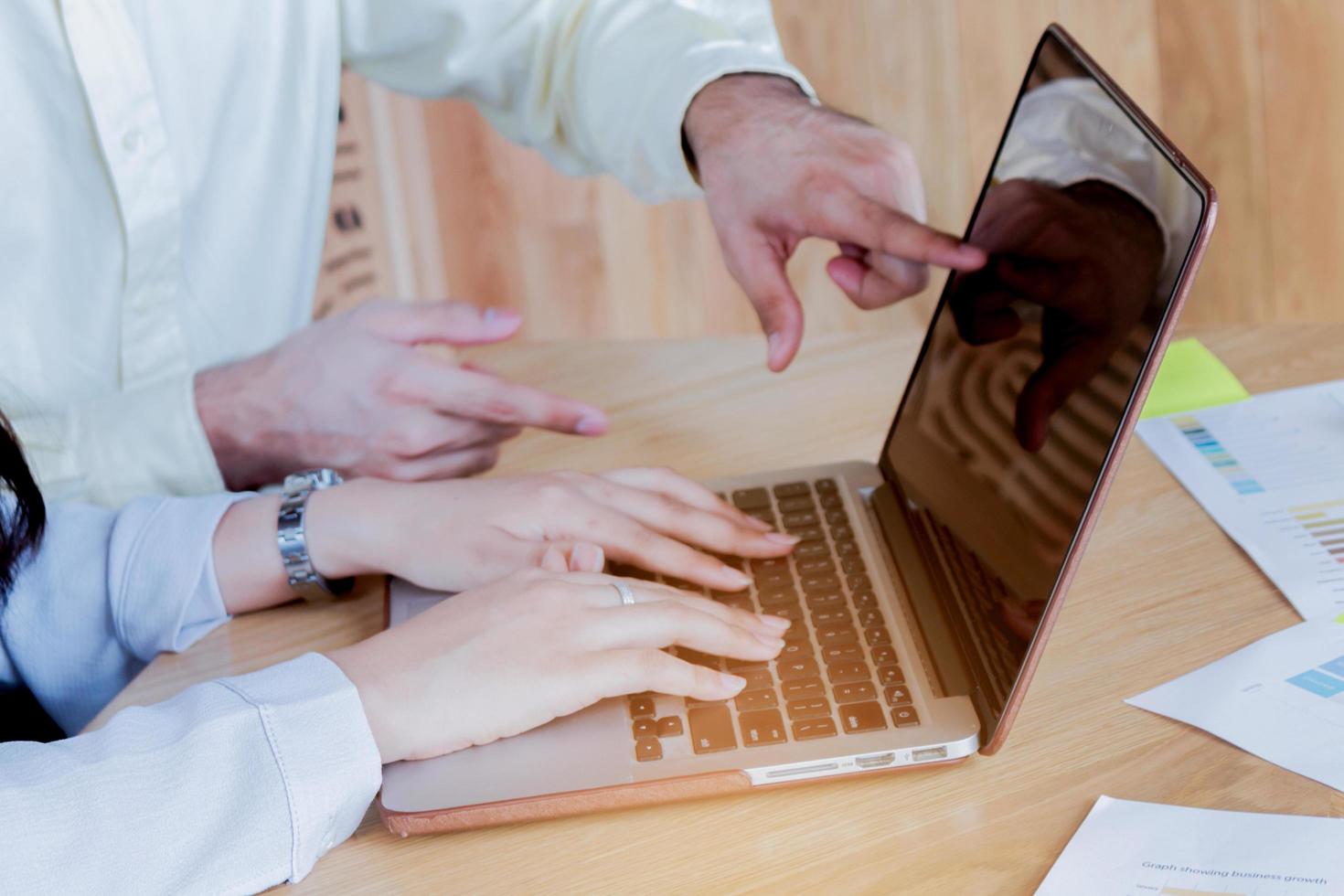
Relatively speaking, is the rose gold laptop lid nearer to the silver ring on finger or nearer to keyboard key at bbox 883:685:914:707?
keyboard key at bbox 883:685:914:707

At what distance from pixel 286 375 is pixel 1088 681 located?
596 millimetres

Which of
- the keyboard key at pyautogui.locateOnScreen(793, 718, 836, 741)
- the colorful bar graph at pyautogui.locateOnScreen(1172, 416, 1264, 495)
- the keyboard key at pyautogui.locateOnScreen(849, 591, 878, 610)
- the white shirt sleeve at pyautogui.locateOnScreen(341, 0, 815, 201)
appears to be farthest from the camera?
the white shirt sleeve at pyautogui.locateOnScreen(341, 0, 815, 201)

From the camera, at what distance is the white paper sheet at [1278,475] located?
75cm

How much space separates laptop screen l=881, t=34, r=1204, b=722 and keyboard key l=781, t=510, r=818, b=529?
6 centimetres

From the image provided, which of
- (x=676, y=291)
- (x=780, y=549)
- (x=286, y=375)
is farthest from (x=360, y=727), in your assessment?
(x=676, y=291)

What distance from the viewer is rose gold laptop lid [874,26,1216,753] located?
59 centimetres

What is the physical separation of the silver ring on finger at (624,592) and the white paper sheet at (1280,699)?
0.85ft

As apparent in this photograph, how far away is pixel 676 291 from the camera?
8.25 ft

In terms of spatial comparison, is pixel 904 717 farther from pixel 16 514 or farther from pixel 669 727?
pixel 16 514

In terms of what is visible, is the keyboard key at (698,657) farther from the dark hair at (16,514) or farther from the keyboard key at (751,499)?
the dark hair at (16,514)

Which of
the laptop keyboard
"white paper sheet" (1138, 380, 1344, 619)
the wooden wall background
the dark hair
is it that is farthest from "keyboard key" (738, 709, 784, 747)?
the wooden wall background

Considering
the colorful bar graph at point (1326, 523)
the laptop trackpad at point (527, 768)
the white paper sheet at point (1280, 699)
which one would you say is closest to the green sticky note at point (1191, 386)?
the colorful bar graph at point (1326, 523)

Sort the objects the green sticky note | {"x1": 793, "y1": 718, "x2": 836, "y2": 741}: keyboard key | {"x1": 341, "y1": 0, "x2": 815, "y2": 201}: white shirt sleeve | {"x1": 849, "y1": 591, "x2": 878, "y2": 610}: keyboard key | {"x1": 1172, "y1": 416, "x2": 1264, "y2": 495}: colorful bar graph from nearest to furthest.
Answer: {"x1": 793, "y1": 718, "x2": 836, "y2": 741}: keyboard key → {"x1": 849, "y1": 591, "x2": 878, "y2": 610}: keyboard key → {"x1": 1172, "y1": 416, "x2": 1264, "y2": 495}: colorful bar graph → the green sticky note → {"x1": 341, "y1": 0, "x2": 815, "y2": 201}: white shirt sleeve

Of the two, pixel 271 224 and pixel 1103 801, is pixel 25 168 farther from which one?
pixel 1103 801
